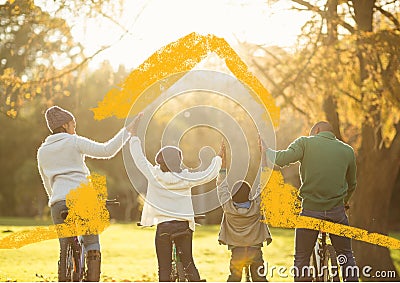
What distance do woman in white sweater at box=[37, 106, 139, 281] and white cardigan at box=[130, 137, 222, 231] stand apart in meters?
0.34

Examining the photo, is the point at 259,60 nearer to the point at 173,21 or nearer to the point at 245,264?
the point at 173,21

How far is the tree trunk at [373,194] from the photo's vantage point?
45.9 ft

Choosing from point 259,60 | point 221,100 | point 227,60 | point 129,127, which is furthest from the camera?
point 221,100

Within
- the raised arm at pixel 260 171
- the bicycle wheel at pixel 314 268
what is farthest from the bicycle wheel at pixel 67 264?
the bicycle wheel at pixel 314 268

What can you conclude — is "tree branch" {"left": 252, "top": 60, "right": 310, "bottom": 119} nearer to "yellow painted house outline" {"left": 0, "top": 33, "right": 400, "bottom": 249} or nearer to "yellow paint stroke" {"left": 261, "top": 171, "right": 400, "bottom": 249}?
"yellow painted house outline" {"left": 0, "top": 33, "right": 400, "bottom": 249}

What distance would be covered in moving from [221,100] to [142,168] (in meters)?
9.12

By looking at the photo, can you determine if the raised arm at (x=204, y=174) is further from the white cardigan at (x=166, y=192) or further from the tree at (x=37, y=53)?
the tree at (x=37, y=53)

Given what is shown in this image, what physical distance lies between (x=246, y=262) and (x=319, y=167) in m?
1.33

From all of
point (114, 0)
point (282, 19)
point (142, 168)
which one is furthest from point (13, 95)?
point (142, 168)

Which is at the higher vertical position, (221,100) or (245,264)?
(221,100)

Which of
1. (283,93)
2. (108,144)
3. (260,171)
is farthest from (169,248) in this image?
(283,93)

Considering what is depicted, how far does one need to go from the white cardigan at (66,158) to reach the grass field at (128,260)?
3700 millimetres

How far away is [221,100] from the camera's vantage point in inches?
651

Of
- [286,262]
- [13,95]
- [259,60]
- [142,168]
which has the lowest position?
[286,262]
